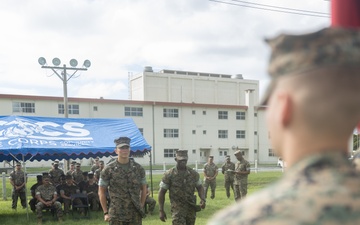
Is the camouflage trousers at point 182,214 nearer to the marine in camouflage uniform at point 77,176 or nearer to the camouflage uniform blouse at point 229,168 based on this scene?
the marine in camouflage uniform at point 77,176

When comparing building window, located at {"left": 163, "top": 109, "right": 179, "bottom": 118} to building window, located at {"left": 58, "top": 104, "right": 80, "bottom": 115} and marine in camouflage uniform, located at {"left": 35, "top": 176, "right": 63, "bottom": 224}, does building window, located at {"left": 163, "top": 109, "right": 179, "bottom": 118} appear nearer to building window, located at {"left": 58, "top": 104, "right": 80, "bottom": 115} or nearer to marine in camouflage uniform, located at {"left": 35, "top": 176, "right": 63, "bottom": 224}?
building window, located at {"left": 58, "top": 104, "right": 80, "bottom": 115}

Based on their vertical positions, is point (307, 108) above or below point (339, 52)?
below

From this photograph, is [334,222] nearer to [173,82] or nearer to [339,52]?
[339,52]

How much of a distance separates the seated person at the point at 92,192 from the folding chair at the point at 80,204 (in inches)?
15.3

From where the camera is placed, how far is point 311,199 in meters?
1.02

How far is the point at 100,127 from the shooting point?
12.7 metres

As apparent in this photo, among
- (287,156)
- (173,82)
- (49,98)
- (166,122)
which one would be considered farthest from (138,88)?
(287,156)

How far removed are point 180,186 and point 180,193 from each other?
112 mm

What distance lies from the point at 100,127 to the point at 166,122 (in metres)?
28.0

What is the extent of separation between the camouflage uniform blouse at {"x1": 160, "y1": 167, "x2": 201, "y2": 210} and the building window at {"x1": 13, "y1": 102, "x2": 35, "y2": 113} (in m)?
30.1

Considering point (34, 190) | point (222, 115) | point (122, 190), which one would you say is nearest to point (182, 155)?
point (122, 190)

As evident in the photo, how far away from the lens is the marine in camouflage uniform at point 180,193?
6457 millimetres

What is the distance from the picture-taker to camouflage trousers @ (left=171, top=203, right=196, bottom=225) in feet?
21.0

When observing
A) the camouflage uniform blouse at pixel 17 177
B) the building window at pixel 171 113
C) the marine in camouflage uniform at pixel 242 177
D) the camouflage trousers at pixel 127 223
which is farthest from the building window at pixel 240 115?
the camouflage trousers at pixel 127 223
